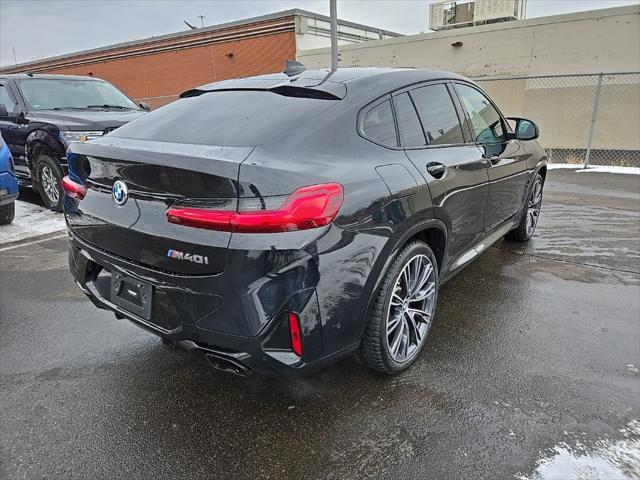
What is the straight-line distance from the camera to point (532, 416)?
2.36 meters

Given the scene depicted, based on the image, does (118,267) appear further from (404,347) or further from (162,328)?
(404,347)

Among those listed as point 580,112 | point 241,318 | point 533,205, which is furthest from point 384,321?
point 580,112

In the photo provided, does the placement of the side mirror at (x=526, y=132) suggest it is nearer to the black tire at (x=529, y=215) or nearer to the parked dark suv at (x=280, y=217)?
the black tire at (x=529, y=215)

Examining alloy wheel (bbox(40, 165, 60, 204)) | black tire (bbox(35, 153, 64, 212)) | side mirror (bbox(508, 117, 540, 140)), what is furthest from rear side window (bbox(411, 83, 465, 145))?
alloy wheel (bbox(40, 165, 60, 204))

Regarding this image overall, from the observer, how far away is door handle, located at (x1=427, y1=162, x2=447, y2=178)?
2689 mm

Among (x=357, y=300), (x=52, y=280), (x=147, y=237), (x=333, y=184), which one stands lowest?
(x=52, y=280)

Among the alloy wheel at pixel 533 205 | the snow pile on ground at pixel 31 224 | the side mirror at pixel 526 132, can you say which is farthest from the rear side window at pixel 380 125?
the snow pile on ground at pixel 31 224

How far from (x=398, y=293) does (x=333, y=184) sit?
35.3 inches

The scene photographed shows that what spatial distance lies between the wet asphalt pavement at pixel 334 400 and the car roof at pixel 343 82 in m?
1.62

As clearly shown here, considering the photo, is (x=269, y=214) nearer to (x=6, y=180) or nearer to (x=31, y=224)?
(x=6, y=180)

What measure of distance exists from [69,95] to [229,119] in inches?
242

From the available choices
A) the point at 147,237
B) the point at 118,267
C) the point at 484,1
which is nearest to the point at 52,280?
the point at 118,267

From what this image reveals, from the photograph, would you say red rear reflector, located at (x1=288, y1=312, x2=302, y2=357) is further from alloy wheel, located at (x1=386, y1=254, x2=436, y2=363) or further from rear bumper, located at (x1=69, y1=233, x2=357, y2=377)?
alloy wheel, located at (x1=386, y1=254, x2=436, y2=363)

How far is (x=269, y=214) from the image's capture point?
188 cm
